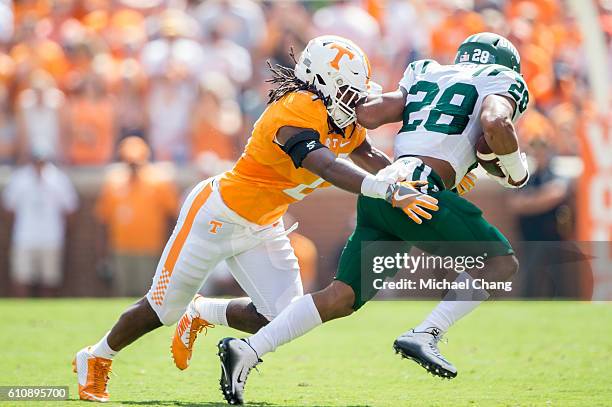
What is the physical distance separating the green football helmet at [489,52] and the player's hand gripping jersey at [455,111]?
13 centimetres

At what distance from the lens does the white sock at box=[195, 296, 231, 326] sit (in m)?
6.13

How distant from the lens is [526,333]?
9094mm

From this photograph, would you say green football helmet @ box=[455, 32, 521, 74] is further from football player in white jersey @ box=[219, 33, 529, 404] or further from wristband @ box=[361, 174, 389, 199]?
wristband @ box=[361, 174, 389, 199]

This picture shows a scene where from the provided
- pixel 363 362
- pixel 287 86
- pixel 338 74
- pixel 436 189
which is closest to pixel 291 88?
pixel 287 86

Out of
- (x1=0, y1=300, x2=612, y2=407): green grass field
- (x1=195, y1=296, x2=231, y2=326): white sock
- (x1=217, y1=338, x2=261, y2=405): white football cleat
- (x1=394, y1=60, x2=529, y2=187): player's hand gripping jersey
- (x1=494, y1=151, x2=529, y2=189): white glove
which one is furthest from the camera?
(x1=195, y1=296, x2=231, y2=326): white sock

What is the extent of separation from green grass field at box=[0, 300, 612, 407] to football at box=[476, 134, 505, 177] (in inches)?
46.8

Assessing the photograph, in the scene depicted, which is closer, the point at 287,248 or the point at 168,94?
the point at 287,248

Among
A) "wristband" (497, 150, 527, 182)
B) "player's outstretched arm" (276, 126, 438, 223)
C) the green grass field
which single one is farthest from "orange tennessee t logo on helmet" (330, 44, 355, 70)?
the green grass field

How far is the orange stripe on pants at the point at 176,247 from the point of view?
5.85 metres

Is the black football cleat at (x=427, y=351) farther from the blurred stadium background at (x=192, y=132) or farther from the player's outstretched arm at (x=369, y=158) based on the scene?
the blurred stadium background at (x=192, y=132)

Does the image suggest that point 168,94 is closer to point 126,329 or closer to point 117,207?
point 117,207

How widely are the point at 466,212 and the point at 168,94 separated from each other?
7547 millimetres

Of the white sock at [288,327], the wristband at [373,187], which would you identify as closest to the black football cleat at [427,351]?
the white sock at [288,327]

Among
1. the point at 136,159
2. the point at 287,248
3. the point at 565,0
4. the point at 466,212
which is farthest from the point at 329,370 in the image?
the point at 565,0
